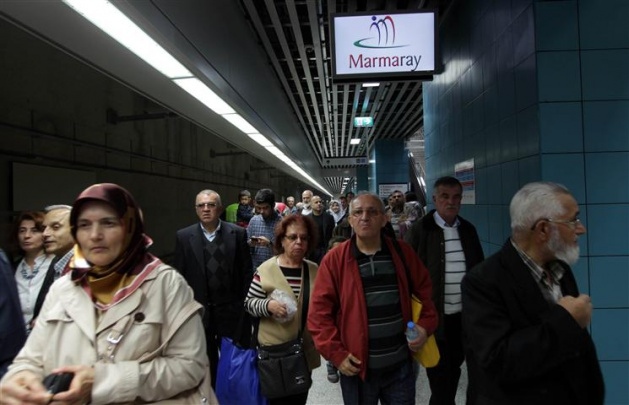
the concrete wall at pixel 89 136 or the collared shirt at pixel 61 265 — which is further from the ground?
the concrete wall at pixel 89 136

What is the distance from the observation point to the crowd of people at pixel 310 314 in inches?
45.5

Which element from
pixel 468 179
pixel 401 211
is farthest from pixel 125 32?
pixel 401 211

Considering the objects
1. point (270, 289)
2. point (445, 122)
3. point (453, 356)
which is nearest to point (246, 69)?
point (445, 122)

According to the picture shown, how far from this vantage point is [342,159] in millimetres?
25719

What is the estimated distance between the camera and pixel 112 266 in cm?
124

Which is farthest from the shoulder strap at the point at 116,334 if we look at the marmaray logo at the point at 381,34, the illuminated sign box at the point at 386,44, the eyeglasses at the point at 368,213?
the marmaray logo at the point at 381,34

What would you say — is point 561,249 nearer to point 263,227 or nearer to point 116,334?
point 116,334

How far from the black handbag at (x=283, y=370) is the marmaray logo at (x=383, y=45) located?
3034mm

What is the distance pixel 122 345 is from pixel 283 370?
3.51 feet

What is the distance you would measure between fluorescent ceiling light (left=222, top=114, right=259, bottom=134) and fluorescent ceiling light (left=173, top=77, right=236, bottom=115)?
9.4 inches

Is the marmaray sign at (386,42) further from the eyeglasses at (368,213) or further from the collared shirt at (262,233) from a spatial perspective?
the eyeglasses at (368,213)

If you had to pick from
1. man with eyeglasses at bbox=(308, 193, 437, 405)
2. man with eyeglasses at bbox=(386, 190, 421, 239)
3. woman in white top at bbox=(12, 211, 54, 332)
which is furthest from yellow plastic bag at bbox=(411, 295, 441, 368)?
man with eyeglasses at bbox=(386, 190, 421, 239)

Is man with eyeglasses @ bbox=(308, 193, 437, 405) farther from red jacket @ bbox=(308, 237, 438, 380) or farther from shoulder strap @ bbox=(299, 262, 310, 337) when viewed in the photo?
shoulder strap @ bbox=(299, 262, 310, 337)

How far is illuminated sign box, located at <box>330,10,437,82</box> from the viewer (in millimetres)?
3893
